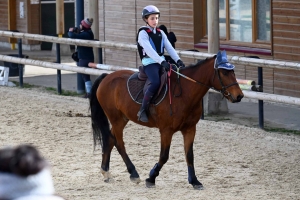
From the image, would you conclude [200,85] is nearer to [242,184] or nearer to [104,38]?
[242,184]

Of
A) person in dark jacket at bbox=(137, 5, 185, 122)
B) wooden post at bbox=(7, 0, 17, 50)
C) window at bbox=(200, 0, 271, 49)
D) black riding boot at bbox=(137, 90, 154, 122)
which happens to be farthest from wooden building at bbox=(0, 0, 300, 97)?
wooden post at bbox=(7, 0, 17, 50)

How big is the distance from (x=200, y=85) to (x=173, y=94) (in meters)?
0.30

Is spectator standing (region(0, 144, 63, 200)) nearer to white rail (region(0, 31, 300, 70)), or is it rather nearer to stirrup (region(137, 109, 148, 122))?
stirrup (region(137, 109, 148, 122))

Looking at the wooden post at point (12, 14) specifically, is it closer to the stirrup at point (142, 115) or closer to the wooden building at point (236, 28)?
the wooden building at point (236, 28)

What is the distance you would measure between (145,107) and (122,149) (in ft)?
2.14

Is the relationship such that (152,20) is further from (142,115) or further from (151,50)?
(142,115)

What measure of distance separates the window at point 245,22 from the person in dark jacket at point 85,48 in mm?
2296

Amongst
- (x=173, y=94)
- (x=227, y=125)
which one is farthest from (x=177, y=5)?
(x=173, y=94)

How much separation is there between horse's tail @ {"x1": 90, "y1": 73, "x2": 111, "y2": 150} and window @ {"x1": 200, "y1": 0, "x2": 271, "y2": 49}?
5520 mm

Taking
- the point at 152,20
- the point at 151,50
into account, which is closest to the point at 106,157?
the point at 151,50

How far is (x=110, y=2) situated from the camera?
53.8 ft

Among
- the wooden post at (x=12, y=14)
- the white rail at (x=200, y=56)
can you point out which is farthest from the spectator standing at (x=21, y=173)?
the wooden post at (x=12, y=14)

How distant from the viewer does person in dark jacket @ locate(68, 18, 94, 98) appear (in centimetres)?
1342

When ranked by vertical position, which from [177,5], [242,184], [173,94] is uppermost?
[177,5]
